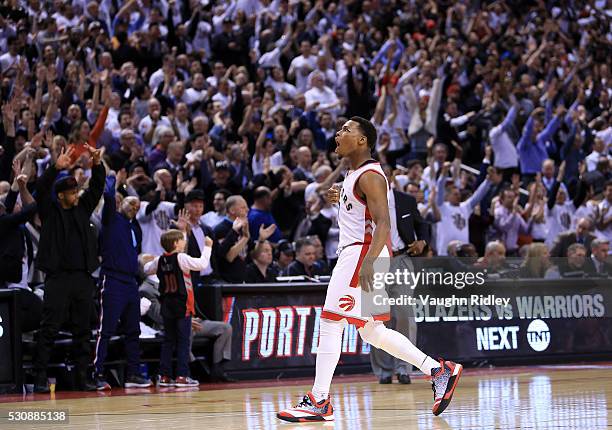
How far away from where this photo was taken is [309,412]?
29.9ft

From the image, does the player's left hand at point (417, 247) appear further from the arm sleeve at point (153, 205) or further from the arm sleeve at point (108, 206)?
the arm sleeve at point (153, 205)

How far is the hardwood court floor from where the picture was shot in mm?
8836

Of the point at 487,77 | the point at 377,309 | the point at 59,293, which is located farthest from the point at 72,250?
the point at 487,77

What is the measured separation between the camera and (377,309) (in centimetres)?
958

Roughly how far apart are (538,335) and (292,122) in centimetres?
652

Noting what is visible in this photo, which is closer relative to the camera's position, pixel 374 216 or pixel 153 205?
pixel 374 216

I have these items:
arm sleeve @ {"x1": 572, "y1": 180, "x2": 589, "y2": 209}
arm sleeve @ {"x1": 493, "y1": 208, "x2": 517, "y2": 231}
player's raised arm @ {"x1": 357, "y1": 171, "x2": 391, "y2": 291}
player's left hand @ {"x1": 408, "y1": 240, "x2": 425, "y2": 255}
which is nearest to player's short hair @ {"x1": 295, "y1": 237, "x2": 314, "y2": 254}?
player's left hand @ {"x1": 408, "y1": 240, "x2": 425, "y2": 255}

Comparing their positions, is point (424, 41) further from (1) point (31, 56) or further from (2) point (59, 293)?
(2) point (59, 293)

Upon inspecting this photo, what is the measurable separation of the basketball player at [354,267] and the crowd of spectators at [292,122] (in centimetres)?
471

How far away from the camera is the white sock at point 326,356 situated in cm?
919

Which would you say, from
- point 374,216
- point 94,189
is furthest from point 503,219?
point 374,216

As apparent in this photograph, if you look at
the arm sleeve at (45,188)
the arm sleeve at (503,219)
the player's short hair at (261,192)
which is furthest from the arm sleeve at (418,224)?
the arm sleeve at (503,219)

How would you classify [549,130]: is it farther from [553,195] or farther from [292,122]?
[292,122]

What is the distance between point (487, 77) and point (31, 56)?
9818mm
